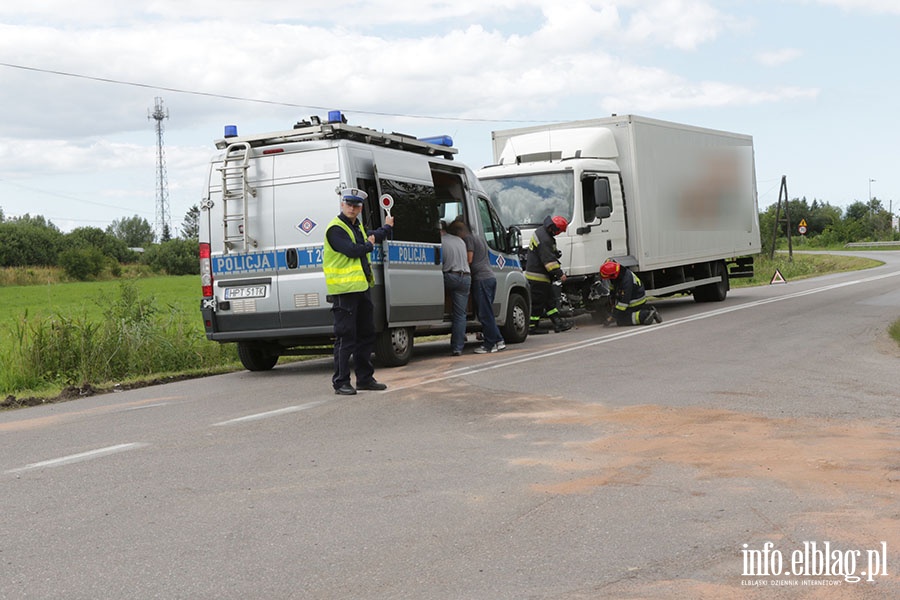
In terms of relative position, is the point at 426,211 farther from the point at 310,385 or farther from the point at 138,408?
the point at 138,408

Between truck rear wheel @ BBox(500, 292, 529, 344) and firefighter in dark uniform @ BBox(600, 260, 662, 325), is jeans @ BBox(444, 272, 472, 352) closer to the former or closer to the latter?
truck rear wheel @ BBox(500, 292, 529, 344)

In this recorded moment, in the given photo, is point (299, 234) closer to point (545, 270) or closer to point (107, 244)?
point (545, 270)

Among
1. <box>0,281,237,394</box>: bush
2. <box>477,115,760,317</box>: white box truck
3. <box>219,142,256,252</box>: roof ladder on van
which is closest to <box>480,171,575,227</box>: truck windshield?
<box>477,115,760,317</box>: white box truck

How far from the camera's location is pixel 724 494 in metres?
5.75

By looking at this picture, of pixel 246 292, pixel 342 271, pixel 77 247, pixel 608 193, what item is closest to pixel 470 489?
pixel 342 271

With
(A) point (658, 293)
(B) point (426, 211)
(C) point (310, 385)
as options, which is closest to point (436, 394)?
(C) point (310, 385)

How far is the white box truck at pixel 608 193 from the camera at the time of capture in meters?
18.2

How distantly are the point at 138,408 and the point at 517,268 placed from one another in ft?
24.2

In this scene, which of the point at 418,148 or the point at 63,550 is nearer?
the point at 63,550

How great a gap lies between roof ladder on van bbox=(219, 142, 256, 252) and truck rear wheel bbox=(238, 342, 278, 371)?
1393mm

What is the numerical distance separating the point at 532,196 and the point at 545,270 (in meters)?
1.76

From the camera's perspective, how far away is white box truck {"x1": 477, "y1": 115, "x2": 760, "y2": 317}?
18156 mm

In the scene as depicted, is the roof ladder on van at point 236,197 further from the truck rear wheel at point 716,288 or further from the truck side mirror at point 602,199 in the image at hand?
the truck rear wheel at point 716,288

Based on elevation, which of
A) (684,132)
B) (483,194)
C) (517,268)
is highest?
(684,132)
